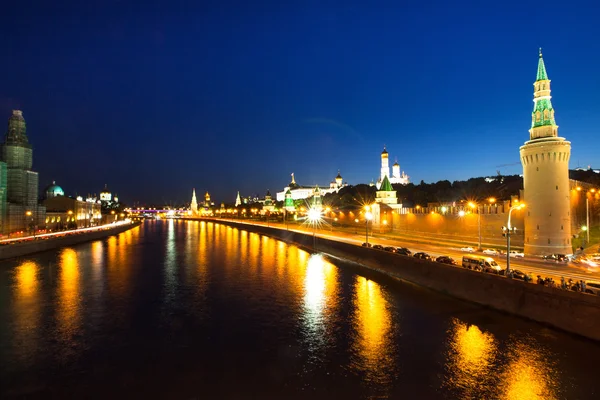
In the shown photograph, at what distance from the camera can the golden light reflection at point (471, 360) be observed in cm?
1512

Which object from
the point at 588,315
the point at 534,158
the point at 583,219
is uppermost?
the point at 534,158

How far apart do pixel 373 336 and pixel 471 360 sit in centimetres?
475

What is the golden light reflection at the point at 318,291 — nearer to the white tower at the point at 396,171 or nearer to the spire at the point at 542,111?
the spire at the point at 542,111

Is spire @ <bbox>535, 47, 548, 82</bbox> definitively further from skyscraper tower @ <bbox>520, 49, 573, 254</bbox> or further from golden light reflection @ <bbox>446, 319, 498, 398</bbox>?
golden light reflection @ <bbox>446, 319, 498, 398</bbox>

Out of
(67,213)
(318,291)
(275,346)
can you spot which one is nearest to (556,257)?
(318,291)

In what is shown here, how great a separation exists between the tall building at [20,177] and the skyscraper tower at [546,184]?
3057 inches

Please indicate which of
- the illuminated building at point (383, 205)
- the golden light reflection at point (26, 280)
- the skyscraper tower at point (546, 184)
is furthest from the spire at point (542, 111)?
the golden light reflection at point (26, 280)

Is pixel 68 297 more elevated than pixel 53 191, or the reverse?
pixel 53 191

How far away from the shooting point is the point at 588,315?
1842 centimetres

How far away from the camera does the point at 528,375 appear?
15.9 metres

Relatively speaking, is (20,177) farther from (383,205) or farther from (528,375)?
(528,375)

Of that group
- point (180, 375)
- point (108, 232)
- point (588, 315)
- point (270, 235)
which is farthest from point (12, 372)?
point (108, 232)

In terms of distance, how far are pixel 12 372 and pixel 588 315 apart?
78.0ft

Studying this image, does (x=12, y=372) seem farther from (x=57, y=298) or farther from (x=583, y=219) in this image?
(x=583, y=219)
